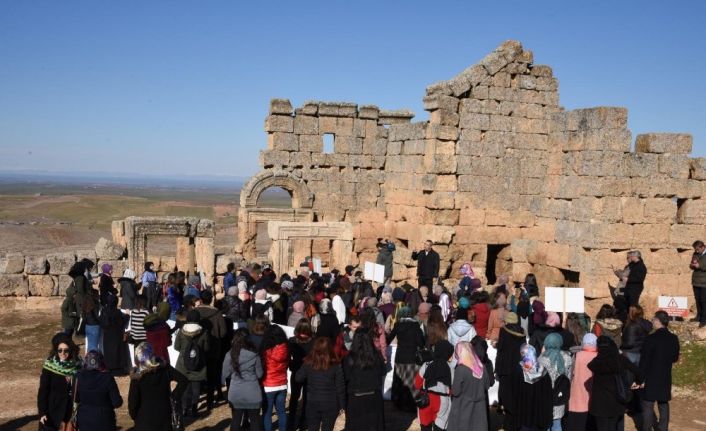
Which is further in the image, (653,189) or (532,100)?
(532,100)

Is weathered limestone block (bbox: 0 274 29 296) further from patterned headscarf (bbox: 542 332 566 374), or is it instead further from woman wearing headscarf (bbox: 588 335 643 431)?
woman wearing headscarf (bbox: 588 335 643 431)

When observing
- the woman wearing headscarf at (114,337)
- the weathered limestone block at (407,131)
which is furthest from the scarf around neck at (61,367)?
the weathered limestone block at (407,131)

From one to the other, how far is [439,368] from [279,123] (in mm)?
12323

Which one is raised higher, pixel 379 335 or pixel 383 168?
pixel 383 168

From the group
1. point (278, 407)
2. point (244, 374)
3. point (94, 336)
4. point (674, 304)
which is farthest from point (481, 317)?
point (94, 336)

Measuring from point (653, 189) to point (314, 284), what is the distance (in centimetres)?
769

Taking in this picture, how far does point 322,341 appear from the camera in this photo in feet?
28.4

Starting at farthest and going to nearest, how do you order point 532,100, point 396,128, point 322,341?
point 396,128 < point 532,100 < point 322,341

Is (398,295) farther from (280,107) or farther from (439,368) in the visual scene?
(280,107)

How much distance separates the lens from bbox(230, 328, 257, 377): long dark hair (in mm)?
8734

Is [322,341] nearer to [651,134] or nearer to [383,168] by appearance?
[651,134]

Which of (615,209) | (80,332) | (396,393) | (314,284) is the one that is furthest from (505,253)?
(80,332)

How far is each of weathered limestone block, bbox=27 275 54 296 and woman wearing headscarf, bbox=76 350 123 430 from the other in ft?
35.5

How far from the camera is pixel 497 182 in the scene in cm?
1795
